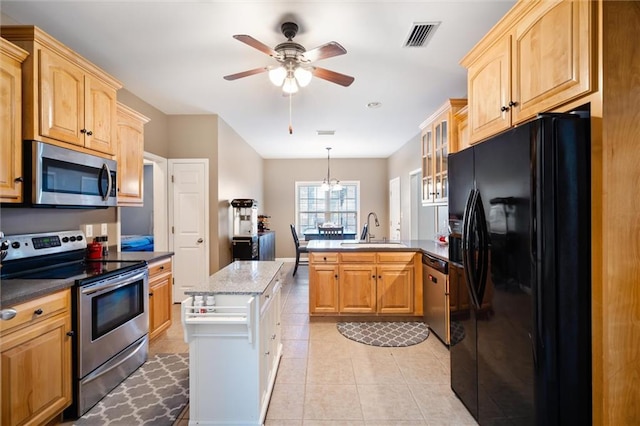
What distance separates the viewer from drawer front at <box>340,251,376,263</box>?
3.57 m

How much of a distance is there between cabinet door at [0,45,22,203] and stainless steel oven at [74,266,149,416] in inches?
26.5

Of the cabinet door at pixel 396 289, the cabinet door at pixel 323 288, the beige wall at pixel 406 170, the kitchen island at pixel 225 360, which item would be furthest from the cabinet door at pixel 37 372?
the beige wall at pixel 406 170

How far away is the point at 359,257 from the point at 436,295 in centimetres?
91

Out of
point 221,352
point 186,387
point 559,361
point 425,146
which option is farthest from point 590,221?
point 425,146

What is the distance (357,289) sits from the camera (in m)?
3.58

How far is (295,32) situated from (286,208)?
20.3ft

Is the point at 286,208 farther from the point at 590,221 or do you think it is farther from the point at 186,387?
the point at 590,221

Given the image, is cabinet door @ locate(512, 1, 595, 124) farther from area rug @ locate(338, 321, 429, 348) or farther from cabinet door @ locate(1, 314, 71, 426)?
cabinet door @ locate(1, 314, 71, 426)

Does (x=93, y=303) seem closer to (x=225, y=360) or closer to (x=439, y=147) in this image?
(x=225, y=360)

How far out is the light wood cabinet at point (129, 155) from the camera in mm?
2922

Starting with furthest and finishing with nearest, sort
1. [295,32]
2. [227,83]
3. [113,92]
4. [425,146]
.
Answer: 1. [425,146]
2. [227,83]
3. [113,92]
4. [295,32]

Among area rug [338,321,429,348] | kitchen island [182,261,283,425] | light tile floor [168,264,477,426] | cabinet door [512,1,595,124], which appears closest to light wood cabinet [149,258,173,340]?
light tile floor [168,264,477,426]

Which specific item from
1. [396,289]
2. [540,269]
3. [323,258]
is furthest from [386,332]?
[540,269]

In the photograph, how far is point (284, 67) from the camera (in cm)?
233
